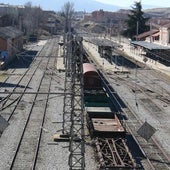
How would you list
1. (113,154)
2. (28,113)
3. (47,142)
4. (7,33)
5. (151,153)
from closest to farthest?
(113,154)
(151,153)
(47,142)
(28,113)
(7,33)

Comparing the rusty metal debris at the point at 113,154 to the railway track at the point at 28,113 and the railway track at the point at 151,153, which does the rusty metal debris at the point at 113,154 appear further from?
the railway track at the point at 28,113

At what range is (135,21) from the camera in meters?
77.6

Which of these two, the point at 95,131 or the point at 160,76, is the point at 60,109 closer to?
the point at 95,131

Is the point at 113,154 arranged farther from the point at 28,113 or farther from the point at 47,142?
the point at 28,113

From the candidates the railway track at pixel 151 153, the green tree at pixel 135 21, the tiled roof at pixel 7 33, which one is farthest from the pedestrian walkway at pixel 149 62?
the railway track at pixel 151 153

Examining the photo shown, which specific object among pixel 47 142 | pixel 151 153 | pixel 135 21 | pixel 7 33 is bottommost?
pixel 151 153

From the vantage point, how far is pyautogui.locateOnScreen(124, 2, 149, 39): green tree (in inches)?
3039

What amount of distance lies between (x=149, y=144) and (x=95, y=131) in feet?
8.57

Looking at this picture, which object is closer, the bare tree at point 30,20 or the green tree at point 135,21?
the green tree at point 135,21

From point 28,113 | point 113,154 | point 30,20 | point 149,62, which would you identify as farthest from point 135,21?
point 113,154

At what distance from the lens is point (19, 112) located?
25.5 m

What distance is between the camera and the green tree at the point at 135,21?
77.2 meters

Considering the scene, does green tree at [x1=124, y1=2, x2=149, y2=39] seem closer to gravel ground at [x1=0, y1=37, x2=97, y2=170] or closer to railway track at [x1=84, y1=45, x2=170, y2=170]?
gravel ground at [x1=0, y1=37, x2=97, y2=170]

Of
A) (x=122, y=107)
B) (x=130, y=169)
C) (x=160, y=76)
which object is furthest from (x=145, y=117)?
(x=160, y=76)
